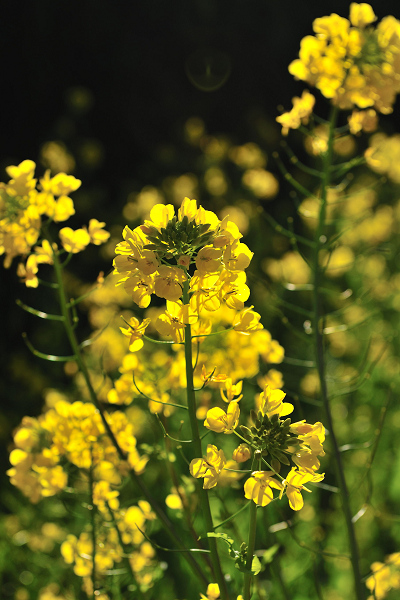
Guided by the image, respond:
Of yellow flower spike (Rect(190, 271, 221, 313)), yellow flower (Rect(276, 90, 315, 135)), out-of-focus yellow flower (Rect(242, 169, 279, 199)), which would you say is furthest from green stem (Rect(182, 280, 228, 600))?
out-of-focus yellow flower (Rect(242, 169, 279, 199))

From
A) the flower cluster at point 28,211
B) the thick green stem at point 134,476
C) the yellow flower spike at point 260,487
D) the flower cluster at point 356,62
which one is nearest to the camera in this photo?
the yellow flower spike at point 260,487

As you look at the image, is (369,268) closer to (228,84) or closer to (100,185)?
(100,185)

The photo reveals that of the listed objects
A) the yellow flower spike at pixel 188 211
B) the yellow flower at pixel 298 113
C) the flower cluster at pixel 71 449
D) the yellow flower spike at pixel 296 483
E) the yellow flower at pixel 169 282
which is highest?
the yellow flower at pixel 298 113

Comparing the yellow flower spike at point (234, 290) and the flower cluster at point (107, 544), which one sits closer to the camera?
the yellow flower spike at point (234, 290)

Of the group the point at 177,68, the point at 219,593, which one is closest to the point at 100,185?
the point at 177,68

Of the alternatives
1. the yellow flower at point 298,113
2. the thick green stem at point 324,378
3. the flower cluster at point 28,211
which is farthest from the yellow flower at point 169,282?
the yellow flower at point 298,113

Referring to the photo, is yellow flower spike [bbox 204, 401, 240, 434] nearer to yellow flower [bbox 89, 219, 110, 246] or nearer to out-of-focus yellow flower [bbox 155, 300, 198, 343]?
out-of-focus yellow flower [bbox 155, 300, 198, 343]

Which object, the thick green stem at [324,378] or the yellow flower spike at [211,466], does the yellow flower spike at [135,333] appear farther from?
the thick green stem at [324,378]
